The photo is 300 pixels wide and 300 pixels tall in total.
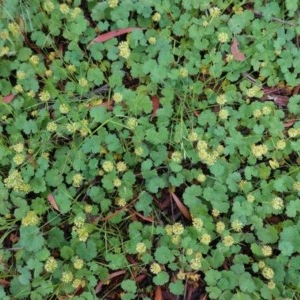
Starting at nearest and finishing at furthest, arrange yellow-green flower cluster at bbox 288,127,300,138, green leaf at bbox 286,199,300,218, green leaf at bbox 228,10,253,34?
green leaf at bbox 286,199,300,218, yellow-green flower cluster at bbox 288,127,300,138, green leaf at bbox 228,10,253,34

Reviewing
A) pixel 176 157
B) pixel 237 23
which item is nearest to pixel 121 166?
pixel 176 157

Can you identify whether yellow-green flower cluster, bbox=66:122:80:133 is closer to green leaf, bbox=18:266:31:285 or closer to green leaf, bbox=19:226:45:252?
green leaf, bbox=19:226:45:252

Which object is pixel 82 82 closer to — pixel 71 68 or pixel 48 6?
pixel 71 68

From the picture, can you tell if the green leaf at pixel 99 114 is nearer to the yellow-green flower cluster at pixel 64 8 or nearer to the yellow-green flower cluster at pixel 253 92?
the yellow-green flower cluster at pixel 64 8

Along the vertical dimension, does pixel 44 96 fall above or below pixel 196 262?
above

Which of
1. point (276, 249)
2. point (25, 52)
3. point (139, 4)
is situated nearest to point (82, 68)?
point (25, 52)

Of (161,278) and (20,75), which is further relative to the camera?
(20,75)

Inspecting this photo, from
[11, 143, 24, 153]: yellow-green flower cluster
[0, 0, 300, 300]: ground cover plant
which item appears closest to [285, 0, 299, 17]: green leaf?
[0, 0, 300, 300]: ground cover plant

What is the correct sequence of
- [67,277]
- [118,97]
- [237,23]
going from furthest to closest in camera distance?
1. [237,23]
2. [118,97]
3. [67,277]
